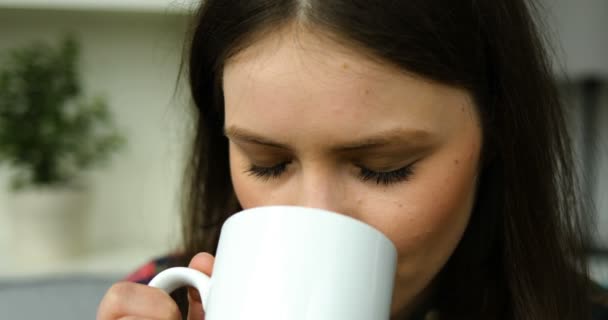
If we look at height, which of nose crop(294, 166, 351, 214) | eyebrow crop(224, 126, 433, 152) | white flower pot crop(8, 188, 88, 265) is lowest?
white flower pot crop(8, 188, 88, 265)

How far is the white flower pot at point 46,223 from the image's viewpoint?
1.71 m

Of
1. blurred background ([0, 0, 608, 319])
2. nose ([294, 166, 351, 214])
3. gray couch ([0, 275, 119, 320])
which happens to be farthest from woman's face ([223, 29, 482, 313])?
blurred background ([0, 0, 608, 319])

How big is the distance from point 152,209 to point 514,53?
65.8 inches

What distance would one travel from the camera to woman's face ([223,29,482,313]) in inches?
19.0

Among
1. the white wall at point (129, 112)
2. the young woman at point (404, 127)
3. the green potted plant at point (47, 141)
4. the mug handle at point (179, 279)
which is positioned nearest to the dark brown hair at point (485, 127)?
the young woman at point (404, 127)

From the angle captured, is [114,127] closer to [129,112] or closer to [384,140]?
[129,112]

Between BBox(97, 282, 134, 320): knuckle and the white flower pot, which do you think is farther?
the white flower pot

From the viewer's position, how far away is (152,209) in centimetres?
207

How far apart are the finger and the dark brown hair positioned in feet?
0.80

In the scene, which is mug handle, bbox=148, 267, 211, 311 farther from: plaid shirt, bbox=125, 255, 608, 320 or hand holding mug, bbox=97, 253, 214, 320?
plaid shirt, bbox=125, 255, 608, 320

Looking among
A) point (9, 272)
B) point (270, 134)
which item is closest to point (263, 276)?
point (270, 134)

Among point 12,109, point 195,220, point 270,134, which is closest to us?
point 270,134

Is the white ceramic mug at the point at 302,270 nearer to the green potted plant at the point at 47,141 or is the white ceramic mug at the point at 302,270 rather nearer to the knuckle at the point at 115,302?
the knuckle at the point at 115,302

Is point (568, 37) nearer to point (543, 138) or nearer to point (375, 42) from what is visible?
point (543, 138)
